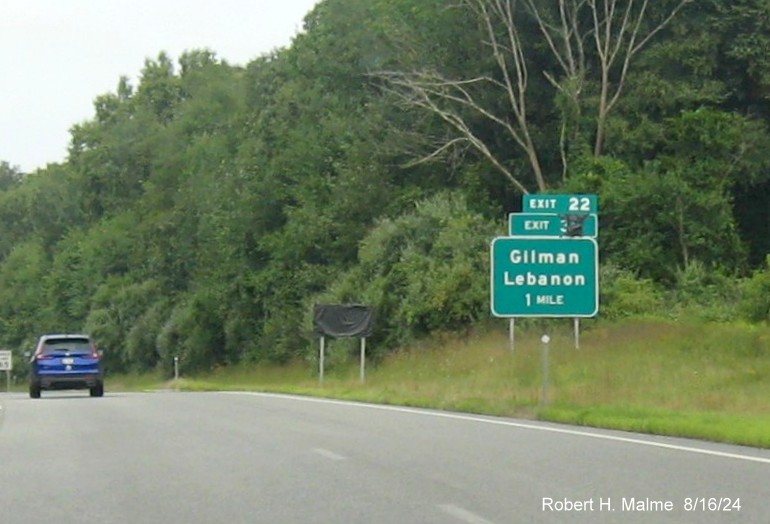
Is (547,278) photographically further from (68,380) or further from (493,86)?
(493,86)

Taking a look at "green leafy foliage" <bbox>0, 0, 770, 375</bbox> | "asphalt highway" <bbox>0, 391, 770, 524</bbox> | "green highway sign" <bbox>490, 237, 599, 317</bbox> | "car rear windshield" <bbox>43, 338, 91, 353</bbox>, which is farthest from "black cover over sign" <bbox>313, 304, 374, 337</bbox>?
"asphalt highway" <bbox>0, 391, 770, 524</bbox>

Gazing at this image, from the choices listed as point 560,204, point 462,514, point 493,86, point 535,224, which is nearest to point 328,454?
point 462,514

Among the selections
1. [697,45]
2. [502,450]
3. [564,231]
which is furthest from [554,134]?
[502,450]

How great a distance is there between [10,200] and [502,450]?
400ft

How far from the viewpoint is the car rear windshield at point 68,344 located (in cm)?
4097

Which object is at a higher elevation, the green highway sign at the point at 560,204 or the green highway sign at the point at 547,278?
the green highway sign at the point at 560,204

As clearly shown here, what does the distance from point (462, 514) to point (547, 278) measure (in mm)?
14367

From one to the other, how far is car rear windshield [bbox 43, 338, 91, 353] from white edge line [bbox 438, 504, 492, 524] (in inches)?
1177

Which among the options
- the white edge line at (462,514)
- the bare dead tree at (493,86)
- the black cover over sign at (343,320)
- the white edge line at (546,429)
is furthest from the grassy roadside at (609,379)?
the bare dead tree at (493,86)

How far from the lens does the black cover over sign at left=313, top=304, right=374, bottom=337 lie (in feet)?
148

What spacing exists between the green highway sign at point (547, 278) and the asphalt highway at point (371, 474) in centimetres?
320

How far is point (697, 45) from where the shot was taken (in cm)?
5125

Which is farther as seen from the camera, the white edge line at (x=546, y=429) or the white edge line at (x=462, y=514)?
the white edge line at (x=546, y=429)

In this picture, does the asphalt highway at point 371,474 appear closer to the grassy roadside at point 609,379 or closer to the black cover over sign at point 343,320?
the grassy roadside at point 609,379
